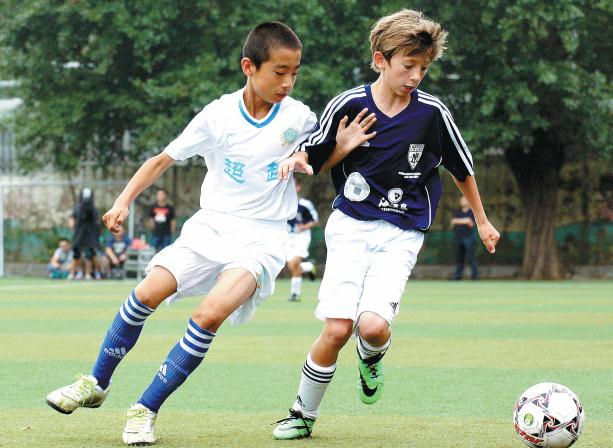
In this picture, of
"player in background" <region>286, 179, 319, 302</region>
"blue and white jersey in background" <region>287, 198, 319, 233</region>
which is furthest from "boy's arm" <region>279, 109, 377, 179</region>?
"blue and white jersey in background" <region>287, 198, 319, 233</region>

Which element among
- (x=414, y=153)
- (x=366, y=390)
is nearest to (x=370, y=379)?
(x=366, y=390)

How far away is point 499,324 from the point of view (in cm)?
1455

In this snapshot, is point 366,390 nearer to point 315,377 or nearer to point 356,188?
point 315,377

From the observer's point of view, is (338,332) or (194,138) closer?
(338,332)

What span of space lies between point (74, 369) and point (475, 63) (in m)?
20.2

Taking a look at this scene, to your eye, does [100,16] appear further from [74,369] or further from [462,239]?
[74,369]

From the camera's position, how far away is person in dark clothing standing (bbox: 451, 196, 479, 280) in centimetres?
2923

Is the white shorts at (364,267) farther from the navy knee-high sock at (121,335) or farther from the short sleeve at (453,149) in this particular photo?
the navy knee-high sock at (121,335)

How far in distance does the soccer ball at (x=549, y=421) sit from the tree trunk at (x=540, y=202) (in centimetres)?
2409

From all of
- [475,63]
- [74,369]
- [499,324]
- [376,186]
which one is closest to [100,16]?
[475,63]

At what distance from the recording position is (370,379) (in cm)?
655

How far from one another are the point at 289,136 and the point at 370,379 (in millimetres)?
1358

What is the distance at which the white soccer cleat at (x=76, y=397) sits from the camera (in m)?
6.34

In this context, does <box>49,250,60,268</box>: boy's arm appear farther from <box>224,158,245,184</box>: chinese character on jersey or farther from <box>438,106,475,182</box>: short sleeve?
<box>438,106,475,182</box>: short sleeve
